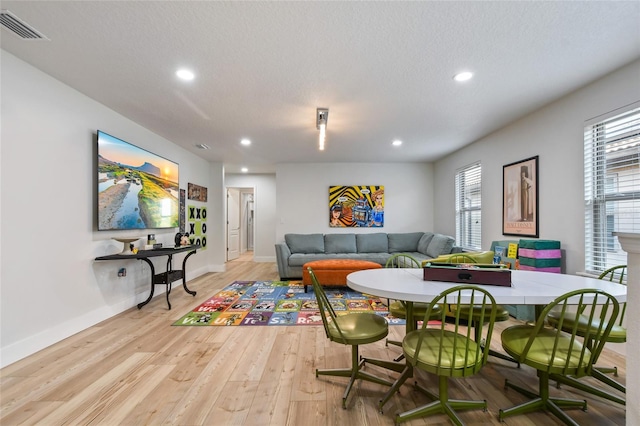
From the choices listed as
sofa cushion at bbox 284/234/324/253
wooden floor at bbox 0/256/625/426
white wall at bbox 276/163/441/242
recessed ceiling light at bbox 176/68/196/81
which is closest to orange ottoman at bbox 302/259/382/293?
sofa cushion at bbox 284/234/324/253

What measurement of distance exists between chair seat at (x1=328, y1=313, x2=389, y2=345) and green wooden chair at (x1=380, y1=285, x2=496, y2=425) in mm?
202

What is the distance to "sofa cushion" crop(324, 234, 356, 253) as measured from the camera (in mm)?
5840

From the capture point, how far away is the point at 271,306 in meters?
3.75

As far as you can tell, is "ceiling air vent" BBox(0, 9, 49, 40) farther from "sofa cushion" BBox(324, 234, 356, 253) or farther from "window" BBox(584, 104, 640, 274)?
"sofa cushion" BBox(324, 234, 356, 253)

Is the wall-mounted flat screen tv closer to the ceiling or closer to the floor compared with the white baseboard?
closer to the ceiling

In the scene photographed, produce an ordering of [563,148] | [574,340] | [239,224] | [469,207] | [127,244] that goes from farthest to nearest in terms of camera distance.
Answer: [239,224] → [469,207] → [127,244] → [563,148] → [574,340]

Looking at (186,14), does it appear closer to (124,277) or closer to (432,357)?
(432,357)

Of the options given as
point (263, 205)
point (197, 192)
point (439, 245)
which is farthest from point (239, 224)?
point (439, 245)

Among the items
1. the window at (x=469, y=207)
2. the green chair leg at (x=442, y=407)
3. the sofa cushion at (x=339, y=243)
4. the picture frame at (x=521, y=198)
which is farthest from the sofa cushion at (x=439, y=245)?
the green chair leg at (x=442, y=407)

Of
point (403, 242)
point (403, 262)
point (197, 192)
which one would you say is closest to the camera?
point (403, 262)

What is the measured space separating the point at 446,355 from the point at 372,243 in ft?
14.6

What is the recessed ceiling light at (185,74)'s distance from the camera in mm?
2381

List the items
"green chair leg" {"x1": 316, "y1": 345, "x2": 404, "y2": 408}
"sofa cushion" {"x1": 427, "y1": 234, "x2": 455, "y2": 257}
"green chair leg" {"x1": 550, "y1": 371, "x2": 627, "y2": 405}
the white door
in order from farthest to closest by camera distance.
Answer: the white door
"sofa cushion" {"x1": 427, "y1": 234, "x2": 455, "y2": 257}
"green chair leg" {"x1": 316, "y1": 345, "x2": 404, "y2": 408}
"green chair leg" {"x1": 550, "y1": 371, "x2": 627, "y2": 405}

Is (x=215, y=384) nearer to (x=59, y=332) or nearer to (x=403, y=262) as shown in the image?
(x=59, y=332)
